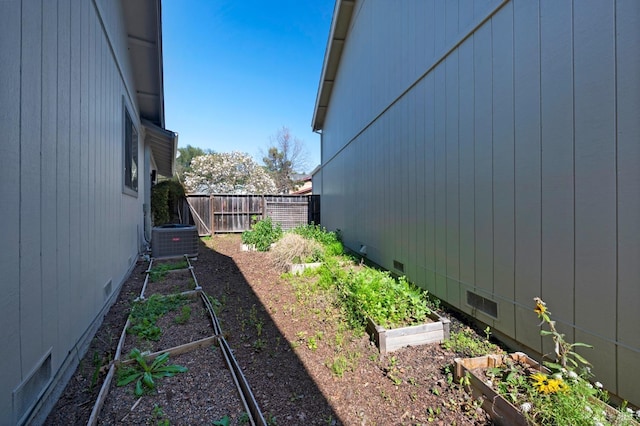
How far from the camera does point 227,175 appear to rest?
83.8 feet

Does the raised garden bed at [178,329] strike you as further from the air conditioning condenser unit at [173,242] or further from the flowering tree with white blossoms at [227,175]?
the flowering tree with white blossoms at [227,175]

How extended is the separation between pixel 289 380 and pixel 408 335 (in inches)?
45.5

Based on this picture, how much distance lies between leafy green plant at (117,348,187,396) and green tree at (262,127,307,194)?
81.8 feet

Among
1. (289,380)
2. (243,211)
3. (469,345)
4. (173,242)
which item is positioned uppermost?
(243,211)

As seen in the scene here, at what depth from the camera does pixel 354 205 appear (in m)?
6.93

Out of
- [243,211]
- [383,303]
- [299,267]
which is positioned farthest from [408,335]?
[243,211]

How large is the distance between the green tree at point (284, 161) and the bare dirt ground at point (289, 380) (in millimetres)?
23756

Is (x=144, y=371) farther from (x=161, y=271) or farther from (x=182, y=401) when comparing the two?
(x=161, y=271)

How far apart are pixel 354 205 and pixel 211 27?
23.3ft

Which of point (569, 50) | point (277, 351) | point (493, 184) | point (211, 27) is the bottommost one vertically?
point (277, 351)

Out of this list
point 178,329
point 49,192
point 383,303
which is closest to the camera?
point 49,192

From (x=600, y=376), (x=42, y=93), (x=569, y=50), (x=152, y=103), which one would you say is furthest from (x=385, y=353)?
(x=152, y=103)

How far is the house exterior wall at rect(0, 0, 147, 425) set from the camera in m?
1.31

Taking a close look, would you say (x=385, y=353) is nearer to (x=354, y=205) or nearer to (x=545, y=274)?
(x=545, y=274)
